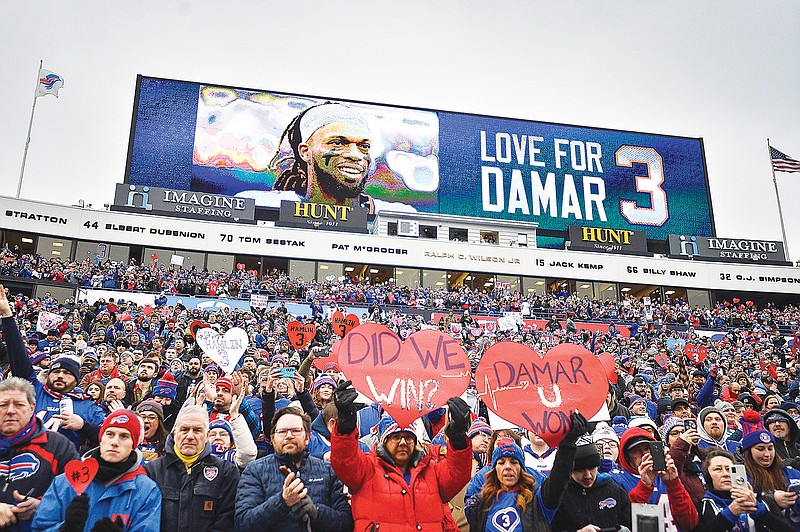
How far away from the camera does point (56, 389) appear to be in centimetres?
507

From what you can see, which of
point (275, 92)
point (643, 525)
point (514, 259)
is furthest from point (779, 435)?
point (275, 92)

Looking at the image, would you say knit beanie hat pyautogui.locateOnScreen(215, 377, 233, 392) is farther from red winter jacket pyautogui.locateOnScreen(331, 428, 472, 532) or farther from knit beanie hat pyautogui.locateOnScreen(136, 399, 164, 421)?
red winter jacket pyautogui.locateOnScreen(331, 428, 472, 532)

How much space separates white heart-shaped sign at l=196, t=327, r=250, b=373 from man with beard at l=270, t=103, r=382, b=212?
102ft

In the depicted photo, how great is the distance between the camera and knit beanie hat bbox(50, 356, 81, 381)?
5082 millimetres

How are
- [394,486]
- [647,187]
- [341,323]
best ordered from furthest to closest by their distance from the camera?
1. [647,187]
2. [341,323]
3. [394,486]

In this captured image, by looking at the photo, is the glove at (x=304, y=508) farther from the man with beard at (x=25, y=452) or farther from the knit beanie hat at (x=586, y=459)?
the knit beanie hat at (x=586, y=459)

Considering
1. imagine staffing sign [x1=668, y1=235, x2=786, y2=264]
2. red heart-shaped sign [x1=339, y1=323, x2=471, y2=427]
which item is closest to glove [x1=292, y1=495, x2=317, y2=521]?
red heart-shaped sign [x1=339, y1=323, x2=471, y2=427]

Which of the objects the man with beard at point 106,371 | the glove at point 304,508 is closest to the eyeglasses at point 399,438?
the glove at point 304,508

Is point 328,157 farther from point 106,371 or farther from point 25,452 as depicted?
point 25,452

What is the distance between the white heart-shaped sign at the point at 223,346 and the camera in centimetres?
730

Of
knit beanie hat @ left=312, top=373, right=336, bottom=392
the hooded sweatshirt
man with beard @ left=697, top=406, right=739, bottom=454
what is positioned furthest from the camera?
knit beanie hat @ left=312, top=373, right=336, bottom=392

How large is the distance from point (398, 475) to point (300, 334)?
8.16 m

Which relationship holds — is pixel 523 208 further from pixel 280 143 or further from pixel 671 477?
pixel 671 477

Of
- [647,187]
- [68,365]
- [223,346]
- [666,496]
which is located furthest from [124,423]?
[647,187]
